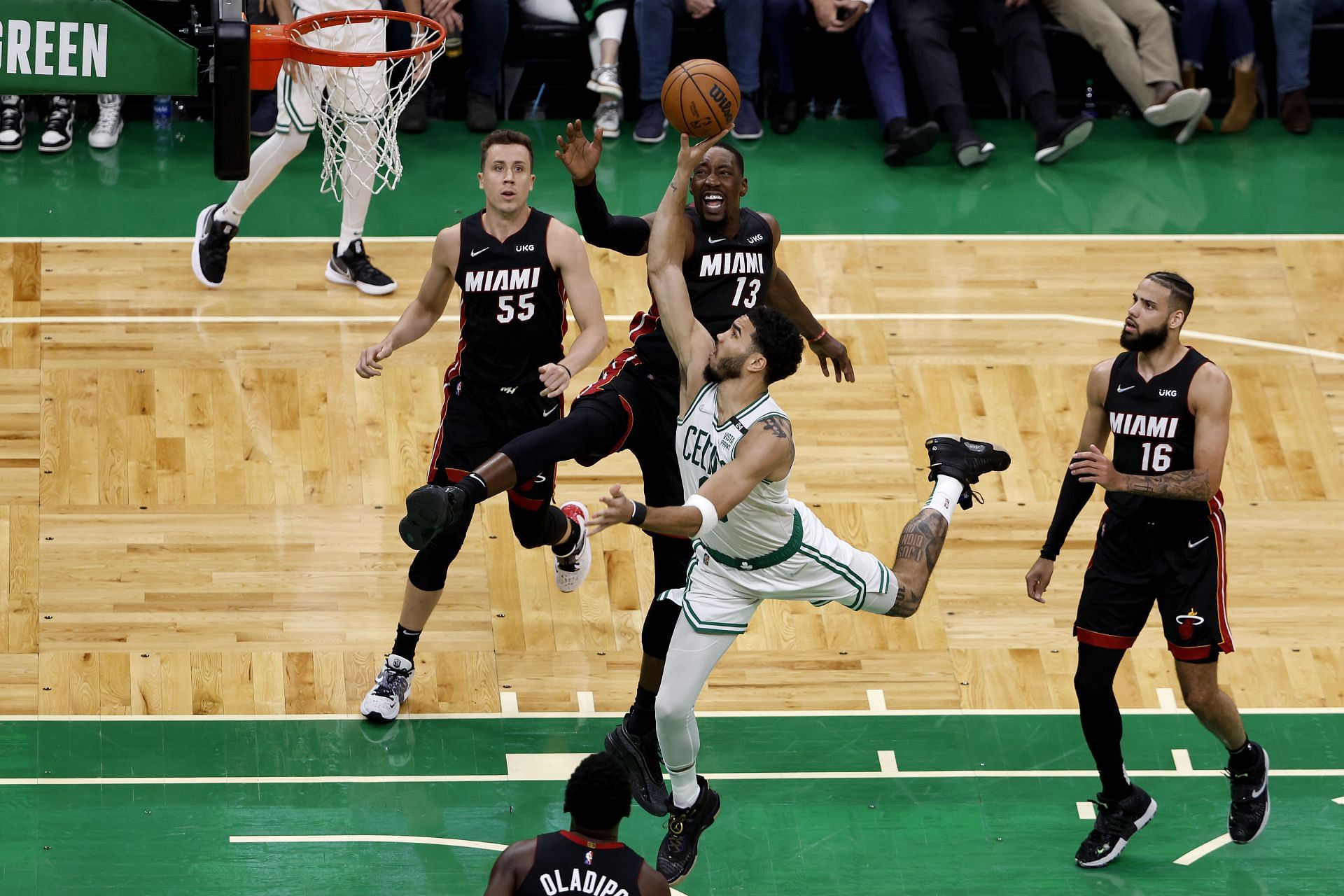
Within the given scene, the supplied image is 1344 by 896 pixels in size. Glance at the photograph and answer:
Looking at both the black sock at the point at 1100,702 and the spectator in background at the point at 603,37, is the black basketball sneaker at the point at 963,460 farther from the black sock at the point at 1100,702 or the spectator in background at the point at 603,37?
the spectator in background at the point at 603,37

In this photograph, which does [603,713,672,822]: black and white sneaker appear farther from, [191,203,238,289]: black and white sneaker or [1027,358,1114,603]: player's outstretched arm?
[191,203,238,289]: black and white sneaker

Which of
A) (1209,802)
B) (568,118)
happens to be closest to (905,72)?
(568,118)

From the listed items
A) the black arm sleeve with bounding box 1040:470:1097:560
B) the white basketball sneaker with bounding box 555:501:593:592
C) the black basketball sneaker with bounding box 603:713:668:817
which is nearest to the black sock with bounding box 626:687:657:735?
the black basketball sneaker with bounding box 603:713:668:817

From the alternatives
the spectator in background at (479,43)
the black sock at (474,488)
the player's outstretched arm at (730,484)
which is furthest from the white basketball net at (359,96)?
the player's outstretched arm at (730,484)

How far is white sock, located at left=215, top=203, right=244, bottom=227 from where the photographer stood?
1144 centimetres

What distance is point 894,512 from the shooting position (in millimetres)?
10320

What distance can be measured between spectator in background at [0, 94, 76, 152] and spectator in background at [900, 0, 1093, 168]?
546cm

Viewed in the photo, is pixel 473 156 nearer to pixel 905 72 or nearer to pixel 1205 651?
pixel 905 72

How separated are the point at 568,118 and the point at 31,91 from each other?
707cm

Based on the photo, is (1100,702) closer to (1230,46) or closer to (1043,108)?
(1043,108)

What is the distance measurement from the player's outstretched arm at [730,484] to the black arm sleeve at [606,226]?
1528 mm

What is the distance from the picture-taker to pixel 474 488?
25.2 feet

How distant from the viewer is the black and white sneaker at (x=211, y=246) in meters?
11.5

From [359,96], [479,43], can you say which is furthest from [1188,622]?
[479,43]
